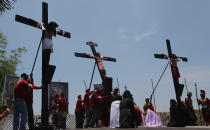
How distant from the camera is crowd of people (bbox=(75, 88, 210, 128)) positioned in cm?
808

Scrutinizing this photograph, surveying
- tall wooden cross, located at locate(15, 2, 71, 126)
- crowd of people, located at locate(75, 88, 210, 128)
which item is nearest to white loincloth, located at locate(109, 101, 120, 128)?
crowd of people, located at locate(75, 88, 210, 128)

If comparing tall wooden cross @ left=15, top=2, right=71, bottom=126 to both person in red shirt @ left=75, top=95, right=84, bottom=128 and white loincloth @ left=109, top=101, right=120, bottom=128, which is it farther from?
person in red shirt @ left=75, top=95, right=84, bottom=128

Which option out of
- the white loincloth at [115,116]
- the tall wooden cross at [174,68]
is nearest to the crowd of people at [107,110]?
the white loincloth at [115,116]

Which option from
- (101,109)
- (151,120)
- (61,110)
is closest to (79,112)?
(61,110)

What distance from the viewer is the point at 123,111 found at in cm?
784

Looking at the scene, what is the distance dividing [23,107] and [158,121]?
628cm

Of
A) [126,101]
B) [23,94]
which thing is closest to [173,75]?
[126,101]

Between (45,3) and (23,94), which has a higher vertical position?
(45,3)

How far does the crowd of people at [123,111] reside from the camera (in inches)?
318

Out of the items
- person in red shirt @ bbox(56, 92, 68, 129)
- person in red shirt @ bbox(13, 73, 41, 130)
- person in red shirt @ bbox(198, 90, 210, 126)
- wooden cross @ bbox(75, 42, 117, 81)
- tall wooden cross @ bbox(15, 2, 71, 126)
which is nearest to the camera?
person in red shirt @ bbox(13, 73, 41, 130)

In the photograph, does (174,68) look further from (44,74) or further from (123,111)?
(44,74)

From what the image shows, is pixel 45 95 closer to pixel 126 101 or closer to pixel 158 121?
pixel 126 101

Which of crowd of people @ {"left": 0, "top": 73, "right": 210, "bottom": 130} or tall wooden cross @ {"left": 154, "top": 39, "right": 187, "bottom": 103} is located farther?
tall wooden cross @ {"left": 154, "top": 39, "right": 187, "bottom": 103}

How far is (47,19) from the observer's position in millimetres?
7781
